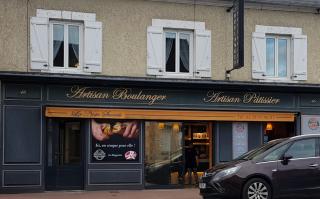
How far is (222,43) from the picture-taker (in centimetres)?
1830

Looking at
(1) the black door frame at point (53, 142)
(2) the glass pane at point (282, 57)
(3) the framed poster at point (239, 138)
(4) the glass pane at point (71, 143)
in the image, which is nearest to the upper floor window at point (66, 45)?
(1) the black door frame at point (53, 142)

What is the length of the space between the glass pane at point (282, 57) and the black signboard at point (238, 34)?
220 centimetres

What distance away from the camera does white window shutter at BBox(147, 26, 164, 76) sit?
57.5 ft

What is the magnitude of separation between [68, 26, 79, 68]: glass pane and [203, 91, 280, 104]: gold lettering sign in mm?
4192

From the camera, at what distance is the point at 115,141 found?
1731 centimetres

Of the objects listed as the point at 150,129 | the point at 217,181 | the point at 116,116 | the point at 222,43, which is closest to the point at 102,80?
the point at 116,116

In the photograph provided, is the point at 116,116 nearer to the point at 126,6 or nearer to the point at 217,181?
the point at 126,6

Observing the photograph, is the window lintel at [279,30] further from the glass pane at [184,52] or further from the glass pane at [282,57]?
the glass pane at [184,52]

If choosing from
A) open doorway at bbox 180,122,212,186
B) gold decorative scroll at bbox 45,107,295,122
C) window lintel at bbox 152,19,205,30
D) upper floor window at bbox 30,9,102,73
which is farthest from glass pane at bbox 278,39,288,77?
upper floor window at bbox 30,9,102,73

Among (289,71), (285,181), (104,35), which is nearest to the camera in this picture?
(285,181)

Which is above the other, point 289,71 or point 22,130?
point 289,71

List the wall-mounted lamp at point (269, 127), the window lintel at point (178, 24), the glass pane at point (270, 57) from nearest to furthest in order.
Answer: the window lintel at point (178, 24) → the glass pane at point (270, 57) → the wall-mounted lamp at point (269, 127)

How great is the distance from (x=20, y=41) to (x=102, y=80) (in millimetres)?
2597

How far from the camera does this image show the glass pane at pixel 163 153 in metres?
17.8
